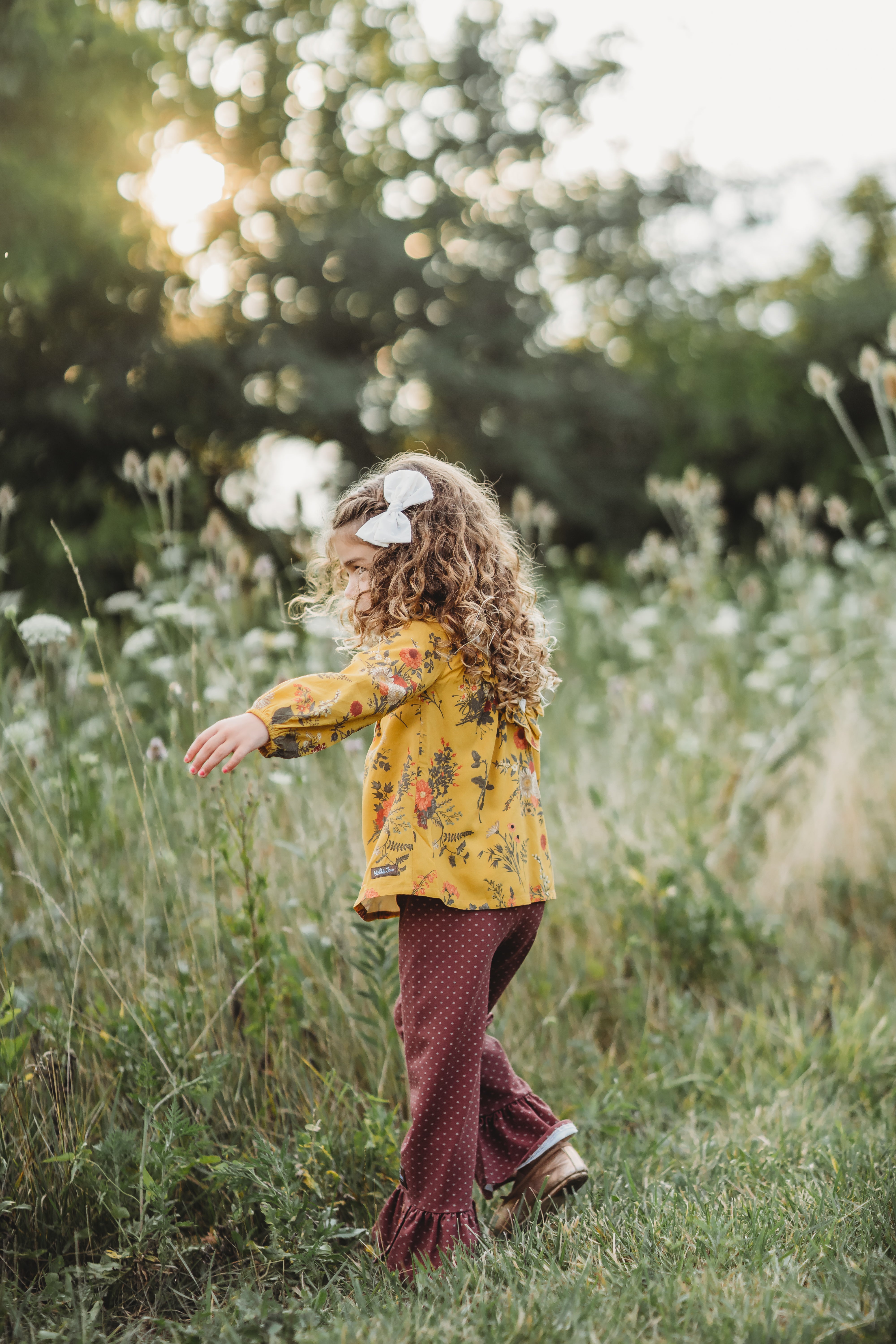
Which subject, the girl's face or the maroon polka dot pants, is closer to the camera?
the maroon polka dot pants

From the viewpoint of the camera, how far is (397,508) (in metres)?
2.15

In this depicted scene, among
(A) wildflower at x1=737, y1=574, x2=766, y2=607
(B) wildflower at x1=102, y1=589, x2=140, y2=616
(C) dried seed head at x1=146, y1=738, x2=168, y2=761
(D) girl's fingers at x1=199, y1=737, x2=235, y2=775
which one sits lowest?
(A) wildflower at x1=737, y1=574, x2=766, y2=607

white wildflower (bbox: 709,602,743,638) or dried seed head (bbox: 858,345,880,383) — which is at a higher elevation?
dried seed head (bbox: 858,345,880,383)

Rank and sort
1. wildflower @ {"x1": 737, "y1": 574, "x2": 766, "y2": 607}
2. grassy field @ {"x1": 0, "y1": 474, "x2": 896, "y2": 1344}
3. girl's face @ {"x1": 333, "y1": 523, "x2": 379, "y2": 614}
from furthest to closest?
1. wildflower @ {"x1": 737, "y1": 574, "x2": 766, "y2": 607}
2. girl's face @ {"x1": 333, "y1": 523, "x2": 379, "y2": 614}
3. grassy field @ {"x1": 0, "y1": 474, "x2": 896, "y2": 1344}

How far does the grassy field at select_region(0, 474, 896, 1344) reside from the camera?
1.97 m

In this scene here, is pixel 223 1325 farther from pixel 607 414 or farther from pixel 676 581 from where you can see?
pixel 607 414

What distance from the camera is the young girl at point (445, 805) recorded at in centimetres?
209

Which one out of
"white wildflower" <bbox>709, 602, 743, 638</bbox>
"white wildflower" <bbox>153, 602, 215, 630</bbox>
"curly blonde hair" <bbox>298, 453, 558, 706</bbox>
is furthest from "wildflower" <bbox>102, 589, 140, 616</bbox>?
"white wildflower" <bbox>709, 602, 743, 638</bbox>

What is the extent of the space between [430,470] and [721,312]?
537 inches

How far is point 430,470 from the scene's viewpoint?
2289mm

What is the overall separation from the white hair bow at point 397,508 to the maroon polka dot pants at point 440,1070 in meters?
0.72

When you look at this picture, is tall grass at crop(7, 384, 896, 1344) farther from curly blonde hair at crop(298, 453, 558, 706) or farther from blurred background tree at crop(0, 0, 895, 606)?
blurred background tree at crop(0, 0, 895, 606)

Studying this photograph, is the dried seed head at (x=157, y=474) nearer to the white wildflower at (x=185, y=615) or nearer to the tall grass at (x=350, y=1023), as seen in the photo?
the tall grass at (x=350, y=1023)

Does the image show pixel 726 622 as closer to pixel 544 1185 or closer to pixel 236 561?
pixel 236 561
